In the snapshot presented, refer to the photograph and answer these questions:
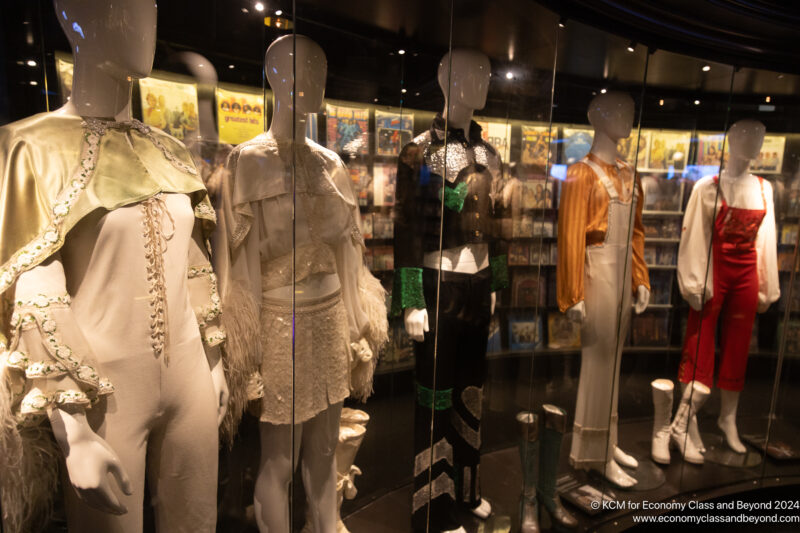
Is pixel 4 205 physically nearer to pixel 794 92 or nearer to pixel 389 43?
pixel 389 43

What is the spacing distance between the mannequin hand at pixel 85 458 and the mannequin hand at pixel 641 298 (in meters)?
2.34

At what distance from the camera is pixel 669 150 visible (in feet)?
8.79

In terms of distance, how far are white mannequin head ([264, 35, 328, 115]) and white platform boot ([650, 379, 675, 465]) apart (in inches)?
98.9

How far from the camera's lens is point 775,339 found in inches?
129

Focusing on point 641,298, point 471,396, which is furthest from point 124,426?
point 641,298

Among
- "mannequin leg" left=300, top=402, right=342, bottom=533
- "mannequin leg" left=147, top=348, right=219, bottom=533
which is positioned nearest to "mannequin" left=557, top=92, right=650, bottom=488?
"mannequin leg" left=300, top=402, right=342, bottom=533

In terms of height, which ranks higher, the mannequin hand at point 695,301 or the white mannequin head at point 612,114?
the white mannequin head at point 612,114

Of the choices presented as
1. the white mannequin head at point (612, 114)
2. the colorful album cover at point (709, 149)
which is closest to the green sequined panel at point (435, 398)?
the white mannequin head at point (612, 114)

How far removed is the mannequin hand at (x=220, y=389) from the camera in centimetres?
122

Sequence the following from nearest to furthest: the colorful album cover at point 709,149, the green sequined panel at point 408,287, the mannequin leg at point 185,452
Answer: the mannequin leg at point 185,452, the green sequined panel at point 408,287, the colorful album cover at point 709,149

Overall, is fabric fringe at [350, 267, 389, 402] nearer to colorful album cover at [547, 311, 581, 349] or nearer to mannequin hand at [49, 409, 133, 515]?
mannequin hand at [49, 409, 133, 515]

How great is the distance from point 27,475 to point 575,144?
7.25 ft

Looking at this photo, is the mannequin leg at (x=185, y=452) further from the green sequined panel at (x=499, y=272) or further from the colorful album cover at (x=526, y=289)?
the colorful album cover at (x=526, y=289)

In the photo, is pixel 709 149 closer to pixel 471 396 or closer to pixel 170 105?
pixel 471 396
